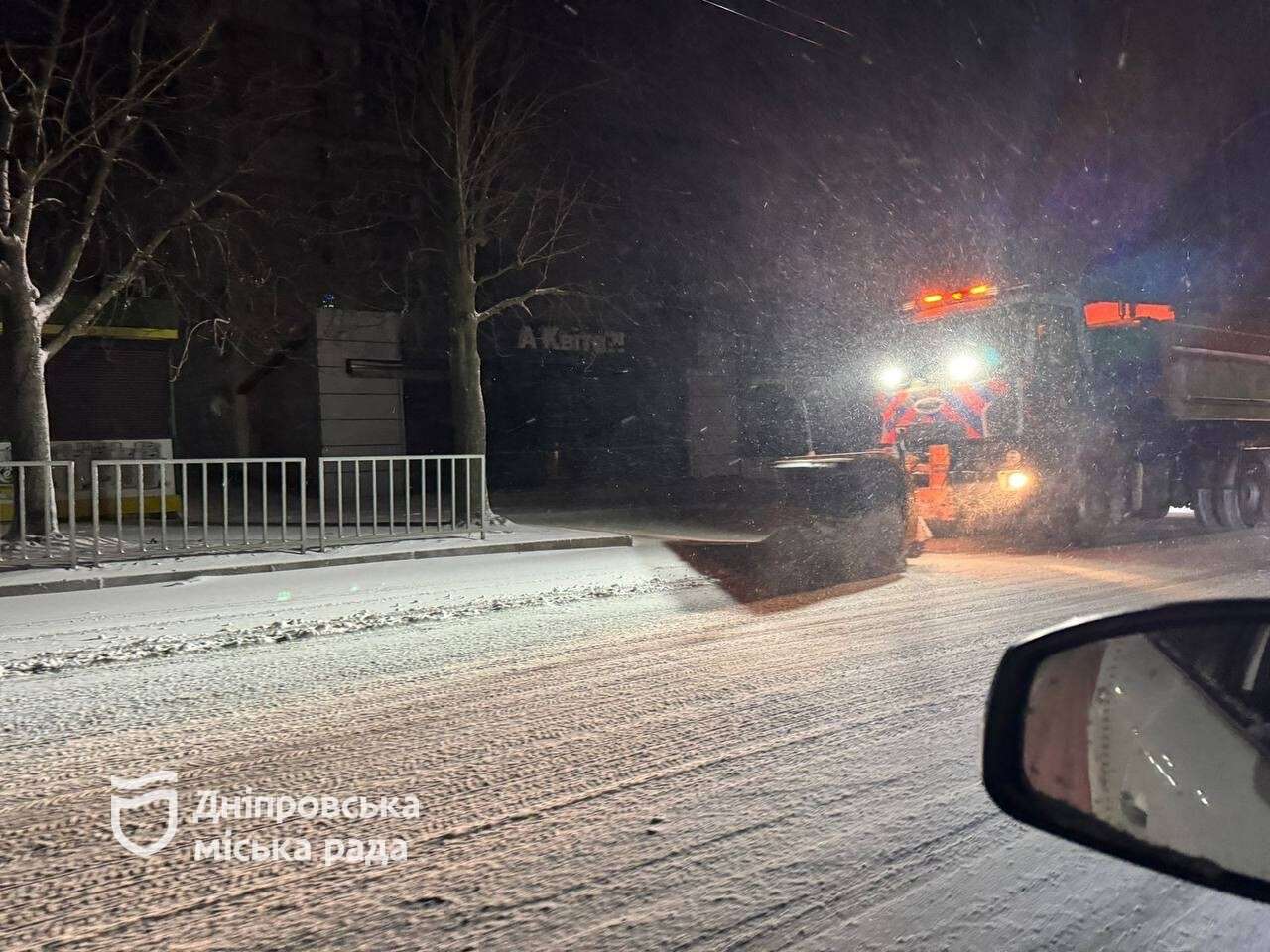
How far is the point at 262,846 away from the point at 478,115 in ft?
45.4

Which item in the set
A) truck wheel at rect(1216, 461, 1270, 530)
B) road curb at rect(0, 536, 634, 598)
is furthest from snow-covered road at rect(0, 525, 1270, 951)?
truck wheel at rect(1216, 461, 1270, 530)

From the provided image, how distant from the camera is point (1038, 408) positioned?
1155 cm

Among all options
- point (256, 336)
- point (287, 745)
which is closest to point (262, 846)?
point (287, 745)

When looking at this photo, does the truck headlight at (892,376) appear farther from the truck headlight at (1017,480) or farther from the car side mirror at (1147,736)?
the car side mirror at (1147,736)

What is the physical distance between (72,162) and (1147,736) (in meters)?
14.9

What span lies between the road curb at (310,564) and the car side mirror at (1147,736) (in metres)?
9.12

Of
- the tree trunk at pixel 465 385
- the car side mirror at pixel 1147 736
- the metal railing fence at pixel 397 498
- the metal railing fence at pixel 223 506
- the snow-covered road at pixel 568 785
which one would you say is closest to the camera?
the car side mirror at pixel 1147 736

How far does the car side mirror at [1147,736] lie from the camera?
5.61ft

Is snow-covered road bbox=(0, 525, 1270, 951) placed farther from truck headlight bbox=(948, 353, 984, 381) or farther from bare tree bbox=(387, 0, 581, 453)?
bare tree bbox=(387, 0, 581, 453)

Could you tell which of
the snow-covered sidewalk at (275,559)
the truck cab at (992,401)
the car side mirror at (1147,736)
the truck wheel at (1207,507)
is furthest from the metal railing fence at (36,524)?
the truck wheel at (1207,507)

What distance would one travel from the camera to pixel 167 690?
5.50 m

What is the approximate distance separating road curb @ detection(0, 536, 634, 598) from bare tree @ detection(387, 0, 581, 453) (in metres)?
2.59

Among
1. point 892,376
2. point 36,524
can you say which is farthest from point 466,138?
point 36,524

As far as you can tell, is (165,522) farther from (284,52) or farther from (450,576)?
(284,52)
